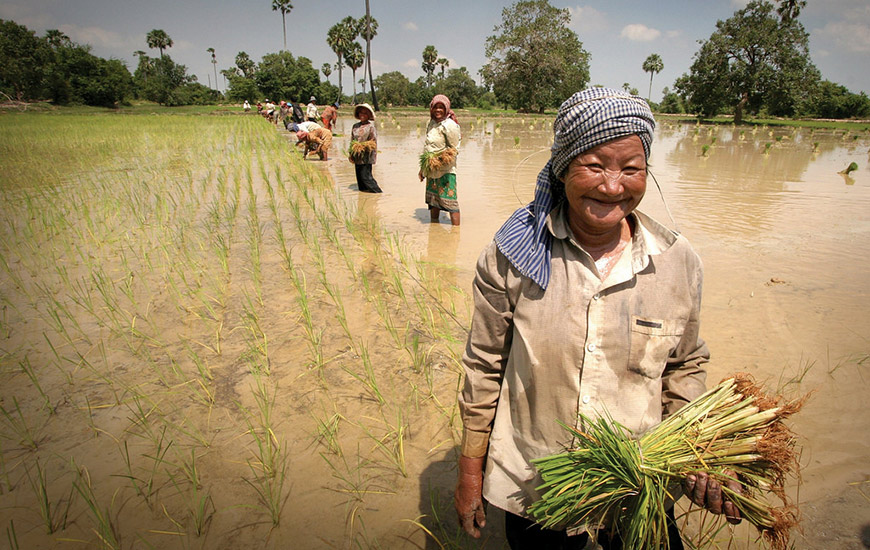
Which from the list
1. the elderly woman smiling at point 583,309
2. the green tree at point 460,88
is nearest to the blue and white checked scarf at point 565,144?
the elderly woman smiling at point 583,309

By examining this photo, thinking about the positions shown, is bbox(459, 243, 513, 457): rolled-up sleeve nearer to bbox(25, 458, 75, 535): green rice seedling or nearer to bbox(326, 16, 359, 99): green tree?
bbox(25, 458, 75, 535): green rice seedling

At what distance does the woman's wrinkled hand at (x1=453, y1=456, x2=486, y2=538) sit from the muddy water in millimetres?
770

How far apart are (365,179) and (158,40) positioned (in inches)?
3153

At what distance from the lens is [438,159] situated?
4.69 m

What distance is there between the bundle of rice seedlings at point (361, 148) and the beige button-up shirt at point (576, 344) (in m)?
5.88

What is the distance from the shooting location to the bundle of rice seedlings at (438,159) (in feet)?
A: 15.3

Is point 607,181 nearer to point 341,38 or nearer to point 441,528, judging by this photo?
point 441,528

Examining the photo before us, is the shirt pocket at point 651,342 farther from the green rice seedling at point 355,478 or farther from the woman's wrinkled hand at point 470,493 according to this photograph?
the green rice seedling at point 355,478

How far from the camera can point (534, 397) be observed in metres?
1.08

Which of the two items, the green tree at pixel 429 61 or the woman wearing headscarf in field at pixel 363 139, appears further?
the green tree at pixel 429 61

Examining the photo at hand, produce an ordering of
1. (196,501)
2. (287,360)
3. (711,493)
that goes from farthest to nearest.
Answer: (287,360)
(196,501)
(711,493)

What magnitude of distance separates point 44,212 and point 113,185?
194 centimetres

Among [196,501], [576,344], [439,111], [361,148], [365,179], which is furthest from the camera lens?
[365,179]

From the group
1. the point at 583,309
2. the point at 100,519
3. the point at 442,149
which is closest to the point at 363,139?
the point at 442,149
